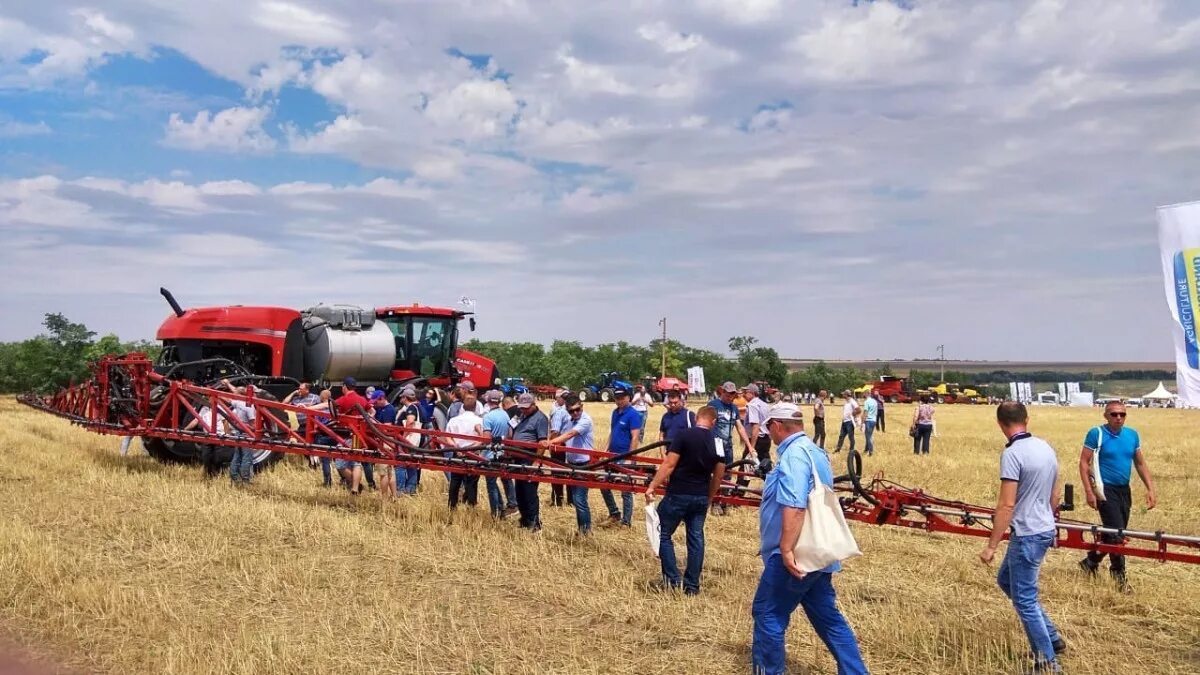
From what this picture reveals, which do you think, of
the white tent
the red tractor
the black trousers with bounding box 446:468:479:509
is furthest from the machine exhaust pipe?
the white tent

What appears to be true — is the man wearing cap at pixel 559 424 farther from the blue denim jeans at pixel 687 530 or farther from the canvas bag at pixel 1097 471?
the canvas bag at pixel 1097 471

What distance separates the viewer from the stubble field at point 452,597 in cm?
525

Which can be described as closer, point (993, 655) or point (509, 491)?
point (993, 655)

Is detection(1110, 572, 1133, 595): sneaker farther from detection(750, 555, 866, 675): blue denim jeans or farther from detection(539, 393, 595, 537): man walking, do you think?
detection(539, 393, 595, 537): man walking

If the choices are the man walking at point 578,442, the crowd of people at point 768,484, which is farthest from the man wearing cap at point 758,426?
the man walking at point 578,442

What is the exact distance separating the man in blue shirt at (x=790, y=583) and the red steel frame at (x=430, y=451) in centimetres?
126

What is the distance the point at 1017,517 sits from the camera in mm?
5152

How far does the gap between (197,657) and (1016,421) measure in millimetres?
4757

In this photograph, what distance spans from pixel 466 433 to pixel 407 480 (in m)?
1.70

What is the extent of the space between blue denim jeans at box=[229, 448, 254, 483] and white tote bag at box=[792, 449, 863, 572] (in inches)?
333

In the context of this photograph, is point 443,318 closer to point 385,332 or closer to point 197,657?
point 385,332

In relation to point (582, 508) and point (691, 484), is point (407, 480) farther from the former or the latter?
point (691, 484)

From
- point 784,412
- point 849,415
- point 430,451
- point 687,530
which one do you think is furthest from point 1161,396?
point 784,412

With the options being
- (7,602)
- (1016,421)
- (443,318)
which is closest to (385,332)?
(443,318)
